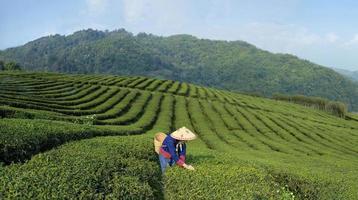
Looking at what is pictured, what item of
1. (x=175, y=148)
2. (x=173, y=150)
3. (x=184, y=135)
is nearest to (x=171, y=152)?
(x=173, y=150)

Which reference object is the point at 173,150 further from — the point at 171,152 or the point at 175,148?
the point at 175,148

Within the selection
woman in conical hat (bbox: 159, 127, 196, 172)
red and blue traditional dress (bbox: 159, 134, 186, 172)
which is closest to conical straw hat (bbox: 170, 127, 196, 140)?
woman in conical hat (bbox: 159, 127, 196, 172)

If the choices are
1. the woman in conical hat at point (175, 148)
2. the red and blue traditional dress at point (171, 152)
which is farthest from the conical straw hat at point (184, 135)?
the red and blue traditional dress at point (171, 152)

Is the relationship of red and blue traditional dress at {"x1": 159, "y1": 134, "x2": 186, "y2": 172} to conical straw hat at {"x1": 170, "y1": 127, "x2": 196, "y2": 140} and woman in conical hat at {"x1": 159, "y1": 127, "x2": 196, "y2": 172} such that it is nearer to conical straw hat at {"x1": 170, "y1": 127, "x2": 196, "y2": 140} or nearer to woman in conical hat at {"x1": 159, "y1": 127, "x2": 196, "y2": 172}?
woman in conical hat at {"x1": 159, "y1": 127, "x2": 196, "y2": 172}

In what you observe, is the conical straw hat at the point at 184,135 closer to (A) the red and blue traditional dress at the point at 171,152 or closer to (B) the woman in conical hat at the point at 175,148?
(B) the woman in conical hat at the point at 175,148

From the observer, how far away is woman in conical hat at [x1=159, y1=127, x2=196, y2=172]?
1805 centimetres

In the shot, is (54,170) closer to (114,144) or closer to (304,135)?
(114,144)

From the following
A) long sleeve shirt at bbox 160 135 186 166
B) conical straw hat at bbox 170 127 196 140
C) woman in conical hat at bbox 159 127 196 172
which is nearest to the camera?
conical straw hat at bbox 170 127 196 140

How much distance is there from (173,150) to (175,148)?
0.32 m

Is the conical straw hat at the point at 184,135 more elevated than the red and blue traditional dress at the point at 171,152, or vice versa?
the conical straw hat at the point at 184,135

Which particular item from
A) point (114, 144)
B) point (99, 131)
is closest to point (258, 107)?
point (99, 131)

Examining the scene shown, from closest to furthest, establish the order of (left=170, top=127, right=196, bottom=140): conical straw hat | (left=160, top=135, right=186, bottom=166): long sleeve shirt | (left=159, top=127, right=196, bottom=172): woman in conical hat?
(left=170, top=127, right=196, bottom=140): conical straw hat, (left=159, top=127, right=196, bottom=172): woman in conical hat, (left=160, top=135, right=186, bottom=166): long sleeve shirt

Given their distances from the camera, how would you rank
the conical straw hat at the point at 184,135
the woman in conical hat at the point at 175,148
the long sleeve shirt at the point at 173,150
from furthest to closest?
the long sleeve shirt at the point at 173,150 → the woman in conical hat at the point at 175,148 → the conical straw hat at the point at 184,135

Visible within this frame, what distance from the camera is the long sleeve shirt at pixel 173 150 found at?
18.2 meters
